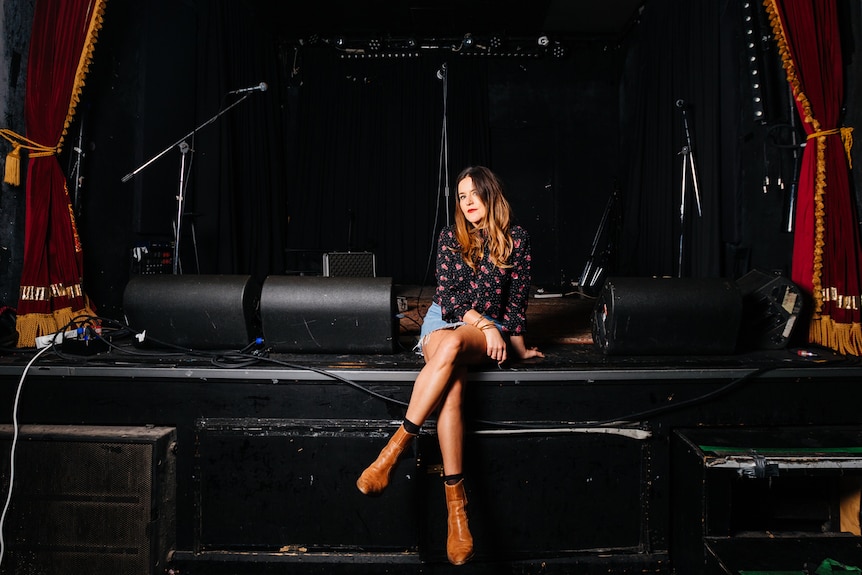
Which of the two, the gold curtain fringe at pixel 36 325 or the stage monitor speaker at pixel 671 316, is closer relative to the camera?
the stage monitor speaker at pixel 671 316

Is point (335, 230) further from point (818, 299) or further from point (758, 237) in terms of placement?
point (818, 299)

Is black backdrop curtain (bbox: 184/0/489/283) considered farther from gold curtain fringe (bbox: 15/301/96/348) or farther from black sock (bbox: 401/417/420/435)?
black sock (bbox: 401/417/420/435)

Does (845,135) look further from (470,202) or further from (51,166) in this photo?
(51,166)

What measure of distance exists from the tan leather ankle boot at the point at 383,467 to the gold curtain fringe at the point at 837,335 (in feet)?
6.18

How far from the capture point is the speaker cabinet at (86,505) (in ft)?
5.76

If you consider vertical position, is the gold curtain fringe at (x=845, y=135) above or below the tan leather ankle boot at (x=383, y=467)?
above

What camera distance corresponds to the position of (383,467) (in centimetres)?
163

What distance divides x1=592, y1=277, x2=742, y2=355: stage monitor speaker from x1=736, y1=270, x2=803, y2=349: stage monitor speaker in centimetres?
29

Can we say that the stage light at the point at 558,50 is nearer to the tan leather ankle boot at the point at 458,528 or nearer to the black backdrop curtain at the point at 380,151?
the black backdrop curtain at the point at 380,151

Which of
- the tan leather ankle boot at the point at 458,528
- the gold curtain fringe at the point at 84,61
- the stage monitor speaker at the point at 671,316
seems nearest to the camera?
the tan leather ankle boot at the point at 458,528

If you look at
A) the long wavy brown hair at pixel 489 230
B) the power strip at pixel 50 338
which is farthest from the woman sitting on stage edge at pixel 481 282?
the power strip at pixel 50 338

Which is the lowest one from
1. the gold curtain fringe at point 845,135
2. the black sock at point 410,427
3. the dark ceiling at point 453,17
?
the black sock at point 410,427

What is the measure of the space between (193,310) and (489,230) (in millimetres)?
1242

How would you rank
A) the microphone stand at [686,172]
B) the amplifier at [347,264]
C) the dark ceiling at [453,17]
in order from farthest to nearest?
the dark ceiling at [453,17] → the amplifier at [347,264] → the microphone stand at [686,172]
